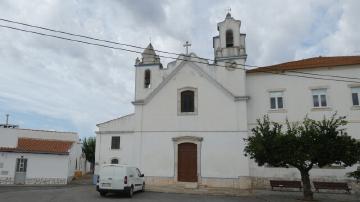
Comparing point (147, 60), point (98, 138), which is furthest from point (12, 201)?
point (147, 60)

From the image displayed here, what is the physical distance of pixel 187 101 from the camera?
25016mm

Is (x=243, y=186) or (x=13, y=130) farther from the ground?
(x=13, y=130)

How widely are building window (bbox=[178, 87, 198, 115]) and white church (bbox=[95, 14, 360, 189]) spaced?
76 mm

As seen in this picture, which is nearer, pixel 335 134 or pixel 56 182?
pixel 335 134

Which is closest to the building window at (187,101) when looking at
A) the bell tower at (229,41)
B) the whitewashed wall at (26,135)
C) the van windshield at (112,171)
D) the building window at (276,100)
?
the bell tower at (229,41)

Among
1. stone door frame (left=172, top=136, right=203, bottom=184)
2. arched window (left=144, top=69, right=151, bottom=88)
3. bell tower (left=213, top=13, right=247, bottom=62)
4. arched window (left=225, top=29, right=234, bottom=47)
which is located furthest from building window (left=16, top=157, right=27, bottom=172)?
arched window (left=225, top=29, right=234, bottom=47)

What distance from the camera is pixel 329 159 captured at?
1597 cm

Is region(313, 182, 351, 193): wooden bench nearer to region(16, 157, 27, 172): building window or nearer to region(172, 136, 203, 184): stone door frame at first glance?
region(172, 136, 203, 184): stone door frame

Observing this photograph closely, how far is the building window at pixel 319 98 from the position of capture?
22.6 metres

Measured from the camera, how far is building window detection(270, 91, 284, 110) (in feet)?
76.7

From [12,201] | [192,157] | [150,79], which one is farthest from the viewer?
[150,79]

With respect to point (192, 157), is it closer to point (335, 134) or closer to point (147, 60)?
point (147, 60)

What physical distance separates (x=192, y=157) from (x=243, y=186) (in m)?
4.16

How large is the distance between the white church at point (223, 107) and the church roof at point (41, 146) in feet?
23.5
